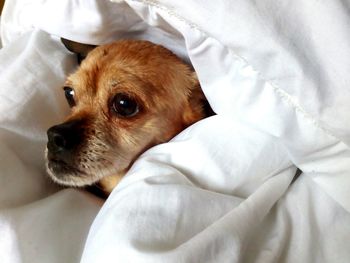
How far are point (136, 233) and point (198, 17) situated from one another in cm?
31

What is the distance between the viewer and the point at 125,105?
83 centimetres

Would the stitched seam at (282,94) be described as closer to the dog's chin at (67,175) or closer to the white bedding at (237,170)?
the white bedding at (237,170)

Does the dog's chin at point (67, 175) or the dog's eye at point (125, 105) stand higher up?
the dog's eye at point (125, 105)

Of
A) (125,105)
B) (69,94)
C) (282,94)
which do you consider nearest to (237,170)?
(282,94)

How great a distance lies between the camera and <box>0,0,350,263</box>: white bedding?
0.55 meters

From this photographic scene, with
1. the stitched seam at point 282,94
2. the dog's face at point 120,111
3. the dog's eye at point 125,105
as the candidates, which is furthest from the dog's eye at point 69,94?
the stitched seam at point 282,94

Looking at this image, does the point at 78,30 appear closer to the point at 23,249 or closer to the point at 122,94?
the point at 122,94

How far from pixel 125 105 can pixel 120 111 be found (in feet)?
0.06

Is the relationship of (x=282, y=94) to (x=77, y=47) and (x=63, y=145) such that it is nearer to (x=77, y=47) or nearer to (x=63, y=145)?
(x=63, y=145)

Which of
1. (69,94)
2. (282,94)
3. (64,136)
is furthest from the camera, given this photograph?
(69,94)

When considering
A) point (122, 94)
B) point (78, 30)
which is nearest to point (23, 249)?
point (122, 94)

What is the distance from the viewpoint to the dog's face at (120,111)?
817mm

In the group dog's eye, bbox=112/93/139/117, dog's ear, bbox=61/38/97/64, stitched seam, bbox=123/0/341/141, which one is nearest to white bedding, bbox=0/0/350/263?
stitched seam, bbox=123/0/341/141

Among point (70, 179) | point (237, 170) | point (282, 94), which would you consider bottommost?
point (70, 179)
